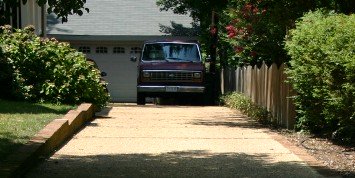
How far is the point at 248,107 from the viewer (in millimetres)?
16859

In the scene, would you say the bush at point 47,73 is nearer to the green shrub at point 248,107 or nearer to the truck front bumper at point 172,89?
the green shrub at point 248,107

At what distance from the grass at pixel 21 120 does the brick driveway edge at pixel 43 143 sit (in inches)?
5.7

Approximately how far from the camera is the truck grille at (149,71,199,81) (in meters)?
20.9

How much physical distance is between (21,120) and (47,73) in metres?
4.33

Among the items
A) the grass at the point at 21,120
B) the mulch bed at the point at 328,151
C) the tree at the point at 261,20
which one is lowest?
the mulch bed at the point at 328,151

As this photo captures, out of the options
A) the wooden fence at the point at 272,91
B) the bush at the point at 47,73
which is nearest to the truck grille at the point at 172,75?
the wooden fence at the point at 272,91

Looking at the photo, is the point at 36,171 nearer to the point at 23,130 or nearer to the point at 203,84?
the point at 23,130

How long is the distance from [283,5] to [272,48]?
10.8 ft

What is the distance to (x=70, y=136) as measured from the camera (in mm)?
11250

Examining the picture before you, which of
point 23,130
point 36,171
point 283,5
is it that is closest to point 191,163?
point 36,171

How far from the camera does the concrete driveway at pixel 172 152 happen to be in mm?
8234

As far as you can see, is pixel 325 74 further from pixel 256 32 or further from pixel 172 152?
pixel 256 32

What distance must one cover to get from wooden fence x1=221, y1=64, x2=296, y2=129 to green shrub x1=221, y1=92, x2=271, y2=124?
0.12 metres

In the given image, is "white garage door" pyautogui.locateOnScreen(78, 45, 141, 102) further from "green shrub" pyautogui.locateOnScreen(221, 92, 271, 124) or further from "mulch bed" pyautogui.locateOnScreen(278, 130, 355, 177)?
"mulch bed" pyautogui.locateOnScreen(278, 130, 355, 177)
